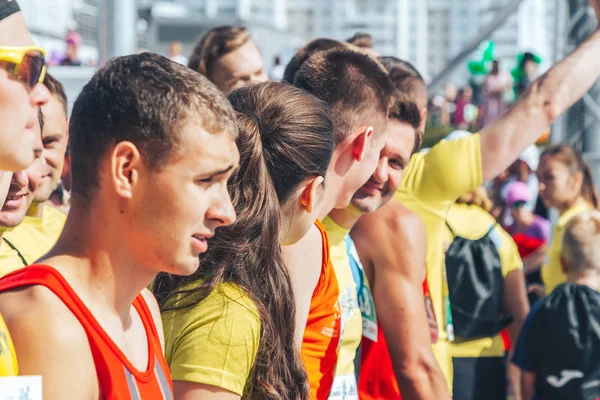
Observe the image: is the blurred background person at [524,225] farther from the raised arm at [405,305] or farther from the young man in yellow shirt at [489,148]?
the raised arm at [405,305]

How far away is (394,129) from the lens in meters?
3.25

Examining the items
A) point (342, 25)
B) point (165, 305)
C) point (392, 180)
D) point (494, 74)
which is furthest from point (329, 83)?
point (342, 25)

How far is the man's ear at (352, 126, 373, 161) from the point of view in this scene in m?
2.67

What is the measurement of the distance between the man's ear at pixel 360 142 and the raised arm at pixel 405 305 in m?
0.45

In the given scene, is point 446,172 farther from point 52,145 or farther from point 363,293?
point 52,145

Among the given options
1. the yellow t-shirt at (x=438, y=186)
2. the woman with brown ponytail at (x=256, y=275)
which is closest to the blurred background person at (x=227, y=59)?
the yellow t-shirt at (x=438, y=186)

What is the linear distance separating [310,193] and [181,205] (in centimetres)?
61

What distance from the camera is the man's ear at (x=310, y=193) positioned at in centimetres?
230

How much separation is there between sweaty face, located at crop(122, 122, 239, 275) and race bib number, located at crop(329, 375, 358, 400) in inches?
41.7

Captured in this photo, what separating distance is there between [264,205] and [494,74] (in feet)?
47.0

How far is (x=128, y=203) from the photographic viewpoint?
1.72 meters

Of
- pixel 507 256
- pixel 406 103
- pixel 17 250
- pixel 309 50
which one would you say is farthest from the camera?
pixel 507 256

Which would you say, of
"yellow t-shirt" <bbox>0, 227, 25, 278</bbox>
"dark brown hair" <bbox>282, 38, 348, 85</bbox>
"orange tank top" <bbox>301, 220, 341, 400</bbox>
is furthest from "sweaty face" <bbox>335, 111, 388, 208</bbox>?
"yellow t-shirt" <bbox>0, 227, 25, 278</bbox>

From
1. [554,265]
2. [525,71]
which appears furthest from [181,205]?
[525,71]
